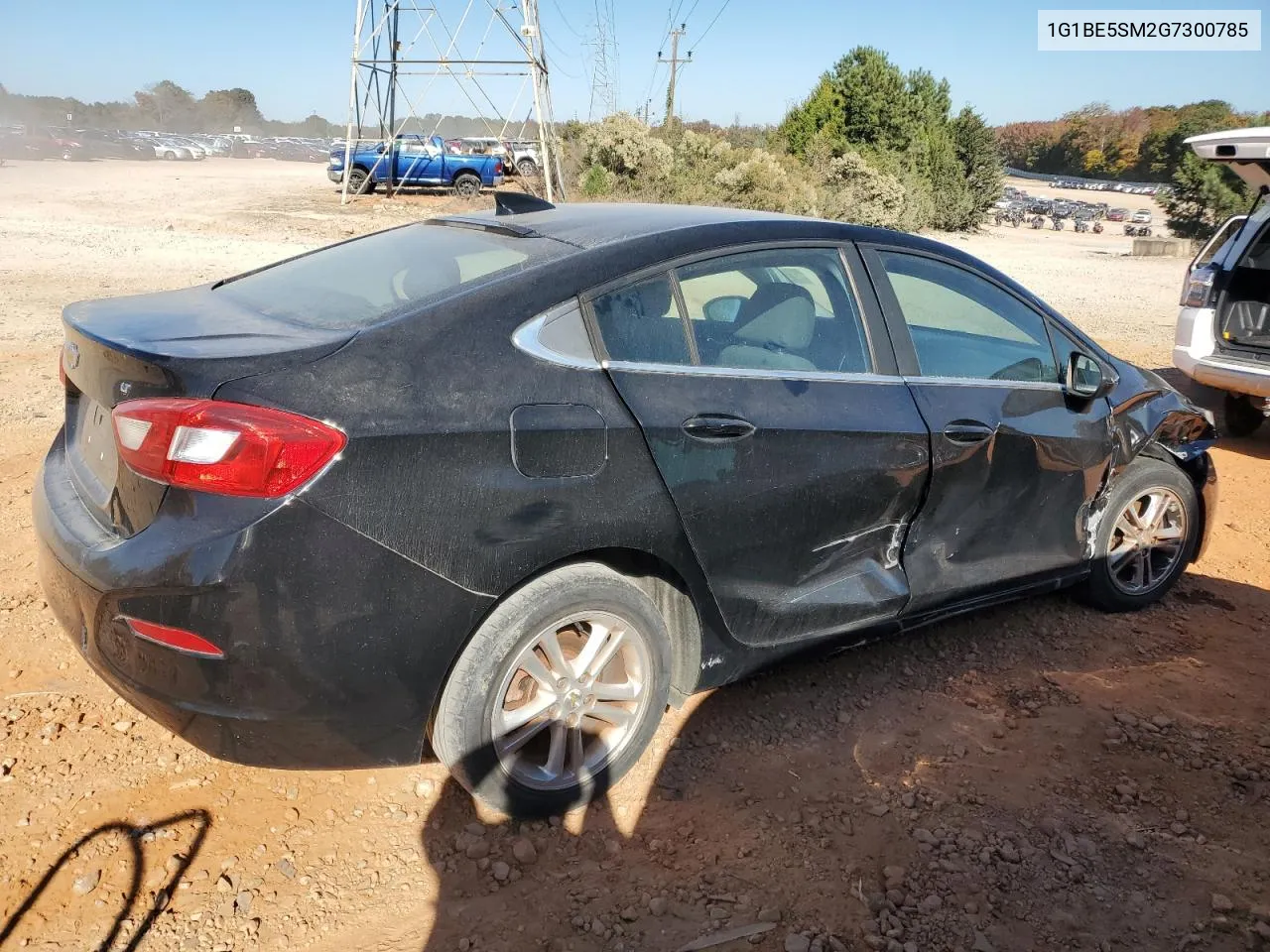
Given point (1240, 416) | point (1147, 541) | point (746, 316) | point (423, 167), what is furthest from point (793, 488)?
point (423, 167)

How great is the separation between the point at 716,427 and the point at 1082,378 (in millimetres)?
1720

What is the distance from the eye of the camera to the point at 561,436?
246cm

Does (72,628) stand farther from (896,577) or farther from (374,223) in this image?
(374,223)

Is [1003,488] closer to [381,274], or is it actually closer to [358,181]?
[381,274]

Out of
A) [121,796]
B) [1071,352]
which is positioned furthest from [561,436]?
[1071,352]

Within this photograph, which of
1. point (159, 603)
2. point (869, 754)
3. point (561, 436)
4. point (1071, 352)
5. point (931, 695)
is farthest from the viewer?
point (1071, 352)

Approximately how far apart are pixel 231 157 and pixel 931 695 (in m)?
62.9

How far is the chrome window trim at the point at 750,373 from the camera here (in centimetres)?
266

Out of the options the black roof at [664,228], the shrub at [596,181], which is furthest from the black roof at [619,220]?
the shrub at [596,181]

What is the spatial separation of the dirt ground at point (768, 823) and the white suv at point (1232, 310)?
342 cm

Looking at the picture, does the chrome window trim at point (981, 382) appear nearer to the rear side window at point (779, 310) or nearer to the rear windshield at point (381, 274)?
the rear side window at point (779, 310)

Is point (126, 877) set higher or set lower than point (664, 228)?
lower

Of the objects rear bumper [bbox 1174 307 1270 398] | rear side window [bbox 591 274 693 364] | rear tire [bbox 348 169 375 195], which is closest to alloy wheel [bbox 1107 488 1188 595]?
rear side window [bbox 591 274 693 364]

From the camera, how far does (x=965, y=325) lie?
151 inches
